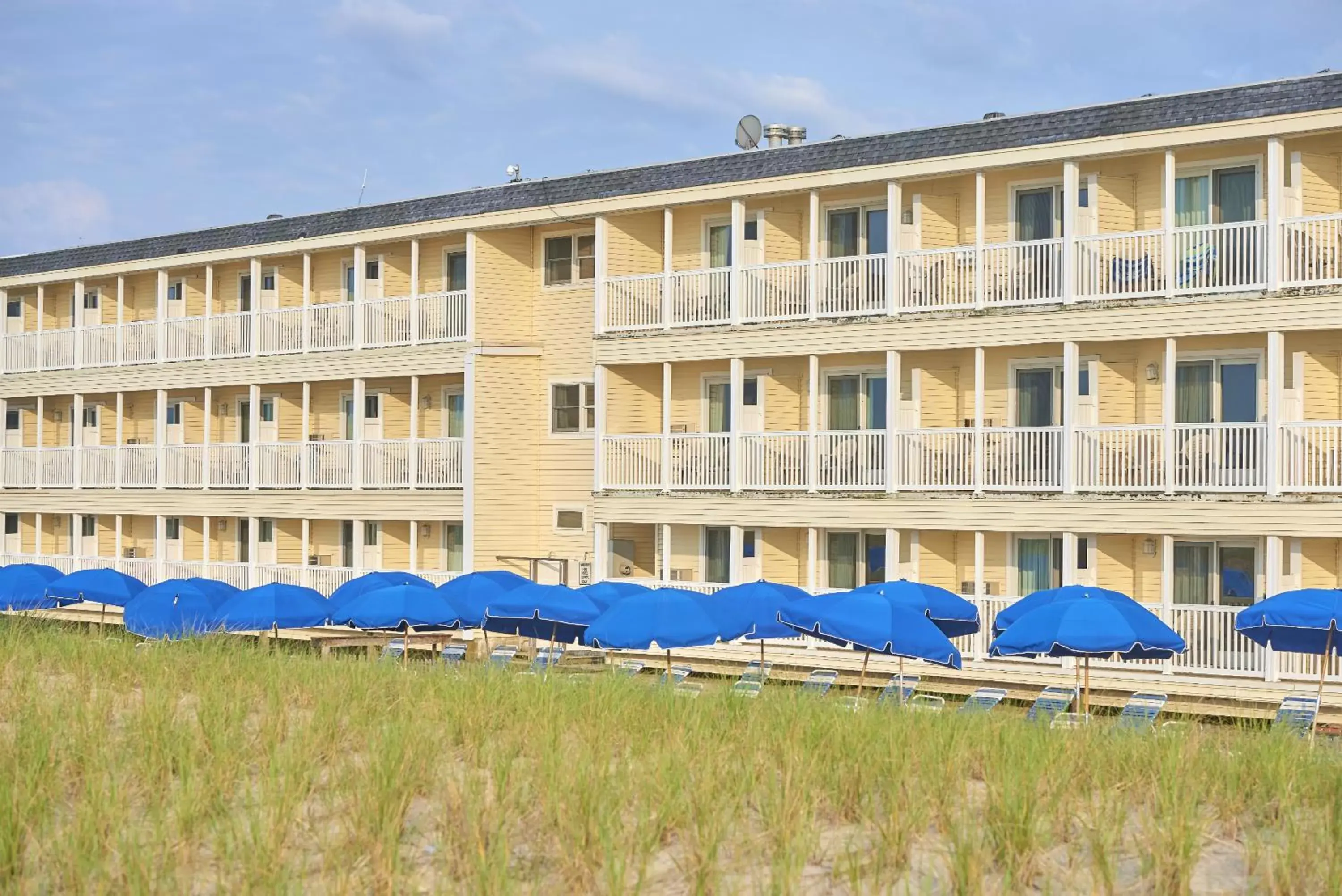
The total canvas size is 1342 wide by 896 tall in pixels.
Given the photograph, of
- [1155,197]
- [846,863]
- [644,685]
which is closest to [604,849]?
[846,863]

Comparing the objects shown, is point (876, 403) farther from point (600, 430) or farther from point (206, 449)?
point (206, 449)

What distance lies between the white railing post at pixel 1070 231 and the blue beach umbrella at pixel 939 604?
18.7 ft

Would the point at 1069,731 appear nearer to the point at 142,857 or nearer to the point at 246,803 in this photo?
the point at 246,803

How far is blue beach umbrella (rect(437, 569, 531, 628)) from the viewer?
25.5 metres

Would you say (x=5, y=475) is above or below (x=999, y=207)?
below

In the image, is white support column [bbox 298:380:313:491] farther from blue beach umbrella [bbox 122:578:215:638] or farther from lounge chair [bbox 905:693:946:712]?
lounge chair [bbox 905:693:946:712]

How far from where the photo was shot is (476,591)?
25969mm

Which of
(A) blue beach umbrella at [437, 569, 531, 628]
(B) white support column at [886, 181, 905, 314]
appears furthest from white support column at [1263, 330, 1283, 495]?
(A) blue beach umbrella at [437, 569, 531, 628]

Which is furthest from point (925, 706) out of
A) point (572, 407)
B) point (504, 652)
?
point (572, 407)

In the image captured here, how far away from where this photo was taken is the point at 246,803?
10.7 meters

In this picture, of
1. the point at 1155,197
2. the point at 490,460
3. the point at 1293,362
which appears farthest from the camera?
the point at 490,460

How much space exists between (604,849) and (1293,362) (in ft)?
63.0

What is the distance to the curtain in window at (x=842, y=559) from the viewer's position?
101ft

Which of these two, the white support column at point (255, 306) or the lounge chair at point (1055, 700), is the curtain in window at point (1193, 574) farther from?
the white support column at point (255, 306)
